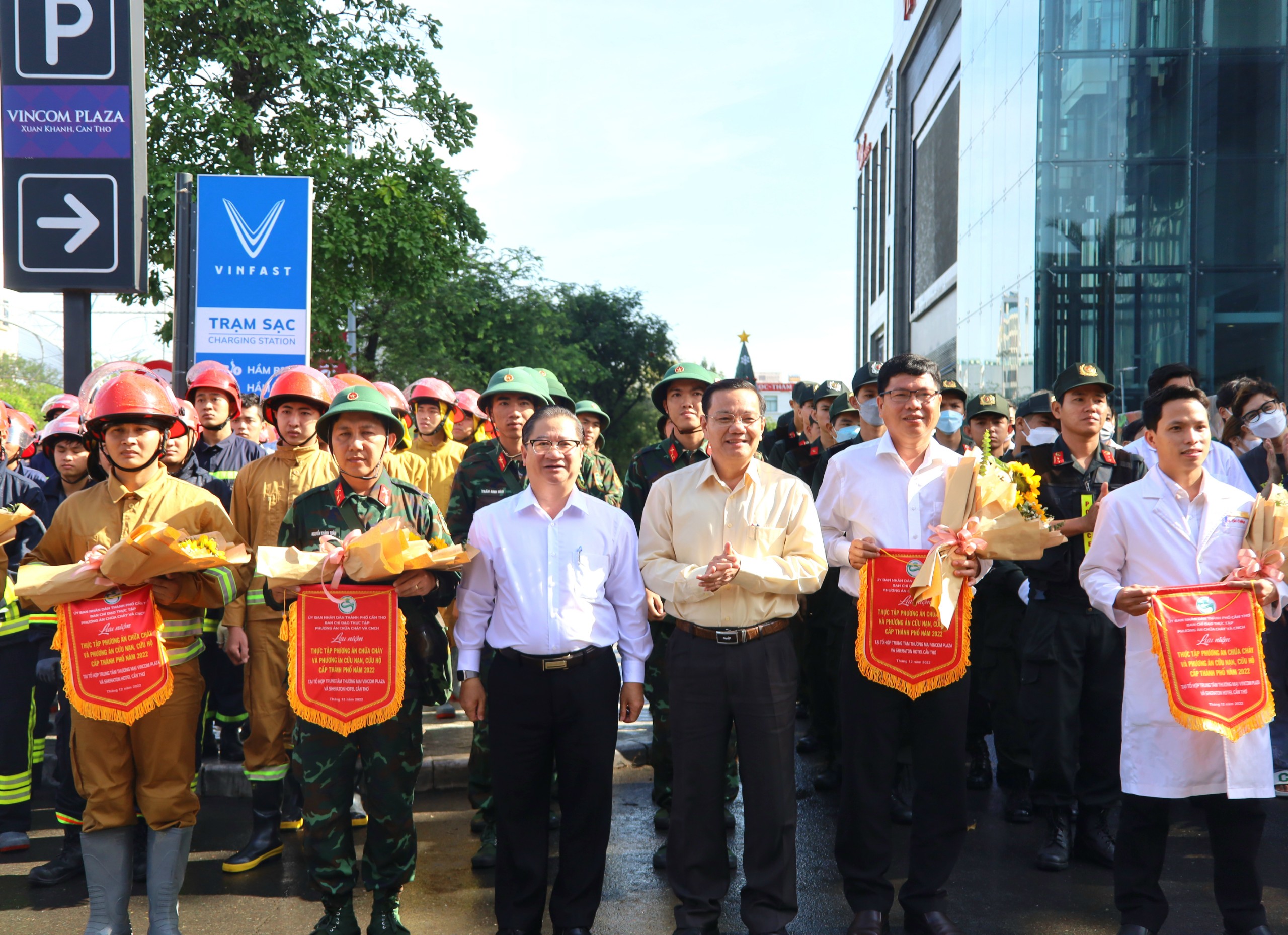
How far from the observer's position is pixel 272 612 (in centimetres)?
521

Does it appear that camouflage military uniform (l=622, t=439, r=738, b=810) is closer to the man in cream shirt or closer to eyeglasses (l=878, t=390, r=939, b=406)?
the man in cream shirt

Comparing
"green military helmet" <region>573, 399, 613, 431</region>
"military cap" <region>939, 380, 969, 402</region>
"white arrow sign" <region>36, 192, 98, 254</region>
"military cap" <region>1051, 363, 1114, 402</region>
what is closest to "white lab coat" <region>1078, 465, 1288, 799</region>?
"military cap" <region>1051, 363, 1114, 402</region>

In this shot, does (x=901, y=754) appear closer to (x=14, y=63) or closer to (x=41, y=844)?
(x=41, y=844)

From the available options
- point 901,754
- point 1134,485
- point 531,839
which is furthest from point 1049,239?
point 531,839

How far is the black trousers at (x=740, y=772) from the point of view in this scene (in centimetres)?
419

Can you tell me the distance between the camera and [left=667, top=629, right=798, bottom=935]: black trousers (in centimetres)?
419

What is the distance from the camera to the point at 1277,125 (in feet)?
52.3

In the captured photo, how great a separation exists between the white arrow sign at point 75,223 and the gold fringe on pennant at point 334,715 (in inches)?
153

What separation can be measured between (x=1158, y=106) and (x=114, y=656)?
1731 centimetres

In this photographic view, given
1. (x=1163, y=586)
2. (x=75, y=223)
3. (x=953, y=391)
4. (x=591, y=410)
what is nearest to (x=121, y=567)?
(x=75, y=223)

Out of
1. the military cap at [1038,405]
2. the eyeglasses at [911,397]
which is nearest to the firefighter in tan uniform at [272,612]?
the eyeglasses at [911,397]

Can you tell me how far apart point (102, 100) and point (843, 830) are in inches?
243

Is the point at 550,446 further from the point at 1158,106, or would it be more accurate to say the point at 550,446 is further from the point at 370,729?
the point at 1158,106

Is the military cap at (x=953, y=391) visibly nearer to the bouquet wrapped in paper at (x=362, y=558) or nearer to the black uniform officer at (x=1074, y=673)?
the black uniform officer at (x=1074, y=673)
